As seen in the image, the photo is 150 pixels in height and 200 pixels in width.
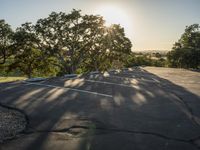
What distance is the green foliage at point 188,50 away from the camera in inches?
2192

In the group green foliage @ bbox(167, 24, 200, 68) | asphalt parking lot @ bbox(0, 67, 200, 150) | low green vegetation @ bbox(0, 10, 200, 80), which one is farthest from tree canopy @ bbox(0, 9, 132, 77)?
asphalt parking lot @ bbox(0, 67, 200, 150)

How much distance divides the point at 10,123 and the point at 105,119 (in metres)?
2.62

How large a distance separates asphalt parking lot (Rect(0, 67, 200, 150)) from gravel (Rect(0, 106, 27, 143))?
21cm

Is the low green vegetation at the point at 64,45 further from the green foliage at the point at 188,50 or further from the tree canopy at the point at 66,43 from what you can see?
the green foliage at the point at 188,50

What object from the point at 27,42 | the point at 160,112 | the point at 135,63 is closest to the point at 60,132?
the point at 160,112

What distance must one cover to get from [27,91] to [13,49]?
33.7 metres

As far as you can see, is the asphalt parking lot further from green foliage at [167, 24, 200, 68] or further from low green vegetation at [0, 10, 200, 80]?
green foliage at [167, 24, 200, 68]

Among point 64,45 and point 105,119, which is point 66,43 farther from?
point 105,119

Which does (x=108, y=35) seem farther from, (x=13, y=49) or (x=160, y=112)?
(x=160, y=112)

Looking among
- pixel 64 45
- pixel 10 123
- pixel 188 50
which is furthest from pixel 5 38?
pixel 10 123

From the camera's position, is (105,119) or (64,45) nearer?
(105,119)

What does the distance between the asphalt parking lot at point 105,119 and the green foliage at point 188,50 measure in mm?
44870

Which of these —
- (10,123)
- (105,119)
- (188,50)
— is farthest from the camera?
(188,50)

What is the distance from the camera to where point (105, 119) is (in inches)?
318
